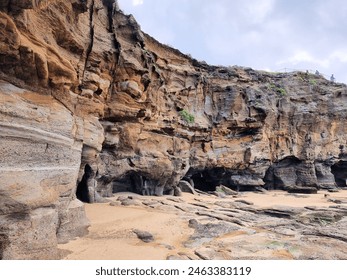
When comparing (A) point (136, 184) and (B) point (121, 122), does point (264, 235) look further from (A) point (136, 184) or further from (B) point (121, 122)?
(A) point (136, 184)

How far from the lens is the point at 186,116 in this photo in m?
23.4

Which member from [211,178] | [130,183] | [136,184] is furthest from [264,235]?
[211,178]

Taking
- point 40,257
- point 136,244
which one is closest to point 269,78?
point 136,244

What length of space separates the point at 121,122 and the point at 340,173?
3470 centimetres

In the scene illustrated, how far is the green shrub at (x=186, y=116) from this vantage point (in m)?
23.1

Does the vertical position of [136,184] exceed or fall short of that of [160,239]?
it exceeds it

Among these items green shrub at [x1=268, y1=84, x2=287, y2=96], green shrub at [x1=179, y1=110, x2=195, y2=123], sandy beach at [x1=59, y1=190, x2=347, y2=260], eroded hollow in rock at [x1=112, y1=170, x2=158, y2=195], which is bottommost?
sandy beach at [x1=59, y1=190, x2=347, y2=260]

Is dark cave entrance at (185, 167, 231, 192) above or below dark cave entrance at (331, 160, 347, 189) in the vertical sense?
below

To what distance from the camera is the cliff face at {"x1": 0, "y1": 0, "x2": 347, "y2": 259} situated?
215 inches

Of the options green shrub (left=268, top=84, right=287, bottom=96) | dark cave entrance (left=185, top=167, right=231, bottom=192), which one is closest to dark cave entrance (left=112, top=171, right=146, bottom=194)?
dark cave entrance (left=185, top=167, right=231, bottom=192)

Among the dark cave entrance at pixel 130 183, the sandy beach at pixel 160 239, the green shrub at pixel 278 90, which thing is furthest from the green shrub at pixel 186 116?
the green shrub at pixel 278 90

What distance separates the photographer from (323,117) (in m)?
32.6

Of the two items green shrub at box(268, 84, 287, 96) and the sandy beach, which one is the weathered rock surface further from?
green shrub at box(268, 84, 287, 96)

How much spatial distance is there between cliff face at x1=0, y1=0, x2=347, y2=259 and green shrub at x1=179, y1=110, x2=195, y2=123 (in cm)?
14
